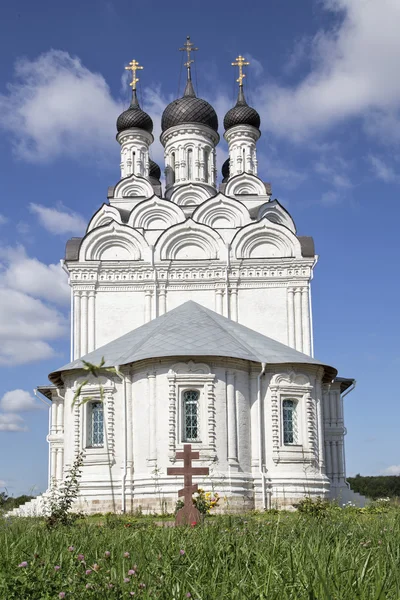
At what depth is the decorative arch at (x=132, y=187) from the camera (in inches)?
870

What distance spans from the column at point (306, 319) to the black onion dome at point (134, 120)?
27.8 feet

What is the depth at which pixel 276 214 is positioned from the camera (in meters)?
20.9

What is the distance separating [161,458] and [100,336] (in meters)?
5.96

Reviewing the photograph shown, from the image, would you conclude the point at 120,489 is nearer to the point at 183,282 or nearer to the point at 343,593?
the point at 183,282

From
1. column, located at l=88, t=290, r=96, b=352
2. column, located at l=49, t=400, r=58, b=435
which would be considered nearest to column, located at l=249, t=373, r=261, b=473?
column, located at l=49, t=400, r=58, b=435

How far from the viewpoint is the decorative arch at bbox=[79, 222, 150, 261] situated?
18.6 metres

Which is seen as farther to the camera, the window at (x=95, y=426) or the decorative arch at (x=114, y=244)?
the decorative arch at (x=114, y=244)

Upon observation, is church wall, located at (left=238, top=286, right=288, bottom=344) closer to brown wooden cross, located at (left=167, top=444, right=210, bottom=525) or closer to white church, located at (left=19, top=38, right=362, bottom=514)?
white church, located at (left=19, top=38, right=362, bottom=514)

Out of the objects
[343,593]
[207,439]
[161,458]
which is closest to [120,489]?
[161,458]

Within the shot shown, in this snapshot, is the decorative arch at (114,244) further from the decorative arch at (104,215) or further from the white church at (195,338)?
the decorative arch at (104,215)

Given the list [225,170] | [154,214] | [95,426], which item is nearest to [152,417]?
[95,426]

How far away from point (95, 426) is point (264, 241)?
7590mm

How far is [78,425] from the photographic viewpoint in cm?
1332

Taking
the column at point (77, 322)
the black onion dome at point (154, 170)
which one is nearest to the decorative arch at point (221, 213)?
the column at point (77, 322)
